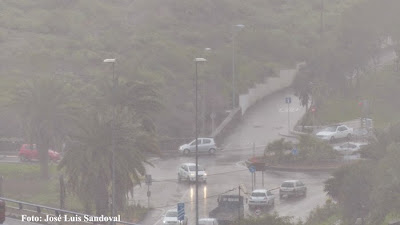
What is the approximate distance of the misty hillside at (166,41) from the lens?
7512 centimetres

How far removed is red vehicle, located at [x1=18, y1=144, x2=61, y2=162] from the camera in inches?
2221

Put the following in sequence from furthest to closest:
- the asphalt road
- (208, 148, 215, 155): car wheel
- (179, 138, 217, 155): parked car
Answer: (208, 148, 215, 155): car wheel
(179, 138, 217, 155): parked car
the asphalt road

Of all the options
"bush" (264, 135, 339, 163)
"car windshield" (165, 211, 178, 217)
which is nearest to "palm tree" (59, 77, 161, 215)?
"car windshield" (165, 211, 178, 217)

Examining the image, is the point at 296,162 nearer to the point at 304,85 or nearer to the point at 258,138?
the point at 258,138

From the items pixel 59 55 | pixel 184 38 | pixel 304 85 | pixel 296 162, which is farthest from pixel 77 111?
pixel 184 38

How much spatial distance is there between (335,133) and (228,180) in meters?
13.3

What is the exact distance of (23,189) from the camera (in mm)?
49938

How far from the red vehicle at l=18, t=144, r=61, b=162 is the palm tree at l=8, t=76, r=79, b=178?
362 centimetres

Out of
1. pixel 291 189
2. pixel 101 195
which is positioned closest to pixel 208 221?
pixel 101 195

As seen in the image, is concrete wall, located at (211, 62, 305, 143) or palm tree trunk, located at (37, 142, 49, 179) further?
concrete wall, located at (211, 62, 305, 143)

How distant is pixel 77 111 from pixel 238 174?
404 inches

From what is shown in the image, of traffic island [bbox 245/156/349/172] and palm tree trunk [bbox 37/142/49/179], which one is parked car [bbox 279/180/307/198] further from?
palm tree trunk [bbox 37/142/49/179]

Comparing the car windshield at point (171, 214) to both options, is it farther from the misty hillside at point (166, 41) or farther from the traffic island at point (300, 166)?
the misty hillside at point (166, 41)

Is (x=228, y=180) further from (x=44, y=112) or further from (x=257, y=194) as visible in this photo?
(x=44, y=112)
